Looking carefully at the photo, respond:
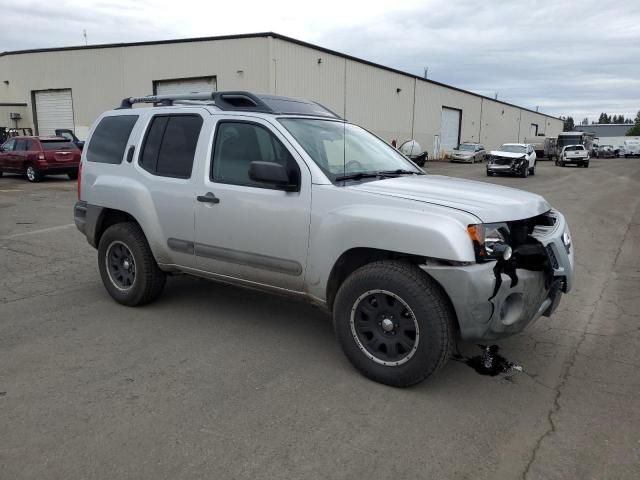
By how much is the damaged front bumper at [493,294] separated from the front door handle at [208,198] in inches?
73.3

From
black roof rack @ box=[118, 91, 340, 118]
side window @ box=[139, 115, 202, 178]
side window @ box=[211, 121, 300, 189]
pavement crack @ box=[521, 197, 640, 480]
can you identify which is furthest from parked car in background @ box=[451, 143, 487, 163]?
side window @ box=[211, 121, 300, 189]

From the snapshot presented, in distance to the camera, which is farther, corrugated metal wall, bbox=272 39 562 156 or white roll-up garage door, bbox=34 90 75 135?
white roll-up garage door, bbox=34 90 75 135

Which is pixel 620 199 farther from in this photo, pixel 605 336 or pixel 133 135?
pixel 133 135

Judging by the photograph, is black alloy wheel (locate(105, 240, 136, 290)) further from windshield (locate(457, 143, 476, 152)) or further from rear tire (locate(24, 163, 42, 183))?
windshield (locate(457, 143, 476, 152))

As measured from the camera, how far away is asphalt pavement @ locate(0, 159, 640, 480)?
2.76 meters

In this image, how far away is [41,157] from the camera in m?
18.5

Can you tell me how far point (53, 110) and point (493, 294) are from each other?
1367 inches

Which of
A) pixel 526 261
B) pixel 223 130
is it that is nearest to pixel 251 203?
pixel 223 130

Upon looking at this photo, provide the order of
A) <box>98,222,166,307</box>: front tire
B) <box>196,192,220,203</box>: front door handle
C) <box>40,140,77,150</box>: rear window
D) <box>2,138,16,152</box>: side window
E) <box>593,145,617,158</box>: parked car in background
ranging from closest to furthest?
<box>196,192,220,203</box>: front door handle
<box>98,222,166,307</box>: front tire
<box>40,140,77,150</box>: rear window
<box>2,138,16,152</box>: side window
<box>593,145,617,158</box>: parked car in background

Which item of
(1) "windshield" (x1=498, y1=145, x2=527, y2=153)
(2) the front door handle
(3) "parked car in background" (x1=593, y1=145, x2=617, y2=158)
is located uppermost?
(2) the front door handle

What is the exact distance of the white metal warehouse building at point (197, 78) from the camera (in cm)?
2564

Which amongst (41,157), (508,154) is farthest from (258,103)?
(508,154)

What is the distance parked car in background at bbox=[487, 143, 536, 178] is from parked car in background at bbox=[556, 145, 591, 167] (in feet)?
34.9

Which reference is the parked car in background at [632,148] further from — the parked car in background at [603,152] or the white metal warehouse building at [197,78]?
the white metal warehouse building at [197,78]
